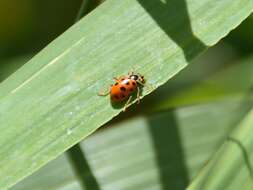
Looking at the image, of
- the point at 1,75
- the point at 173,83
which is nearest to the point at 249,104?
the point at 173,83

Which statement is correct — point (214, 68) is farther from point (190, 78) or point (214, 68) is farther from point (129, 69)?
point (129, 69)

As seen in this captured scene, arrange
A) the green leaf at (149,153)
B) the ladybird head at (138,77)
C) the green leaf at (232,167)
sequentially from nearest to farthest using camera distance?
the green leaf at (232,167) < the ladybird head at (138,77) < the green leaf at (149,153)

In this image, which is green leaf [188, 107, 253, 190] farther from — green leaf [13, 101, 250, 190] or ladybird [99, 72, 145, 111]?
green leaf [13, 101, 250, 190]

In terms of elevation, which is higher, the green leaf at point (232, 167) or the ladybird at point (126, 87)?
the ladybird at point (126, 87)

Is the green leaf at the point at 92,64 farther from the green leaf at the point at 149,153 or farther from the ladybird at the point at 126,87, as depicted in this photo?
the green leaf at the point at 149,153

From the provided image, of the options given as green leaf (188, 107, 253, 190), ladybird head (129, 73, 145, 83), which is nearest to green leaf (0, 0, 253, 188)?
ladybird head (129, 73, 145, 83)

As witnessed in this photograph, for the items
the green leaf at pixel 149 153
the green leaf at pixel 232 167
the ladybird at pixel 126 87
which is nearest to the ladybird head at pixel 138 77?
the ladybird at pixel 126 87

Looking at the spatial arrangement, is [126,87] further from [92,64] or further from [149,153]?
[149,153]
